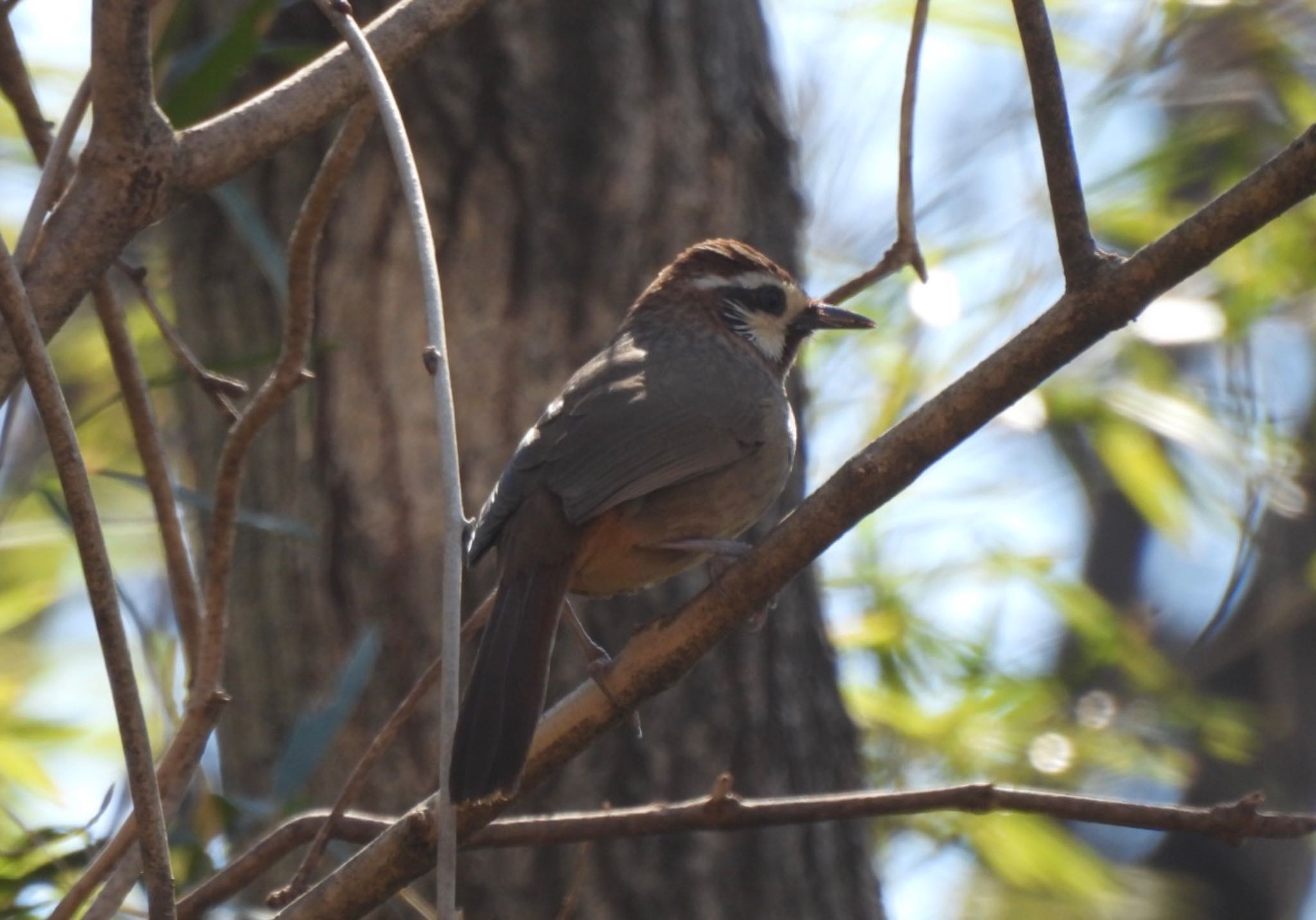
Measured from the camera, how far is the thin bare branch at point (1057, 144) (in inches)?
77.9

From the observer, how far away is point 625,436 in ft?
10.3

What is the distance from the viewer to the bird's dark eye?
394 centimetres

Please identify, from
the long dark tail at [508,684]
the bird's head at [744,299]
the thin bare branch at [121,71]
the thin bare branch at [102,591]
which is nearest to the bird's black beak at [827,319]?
the bird's head at [744,299]

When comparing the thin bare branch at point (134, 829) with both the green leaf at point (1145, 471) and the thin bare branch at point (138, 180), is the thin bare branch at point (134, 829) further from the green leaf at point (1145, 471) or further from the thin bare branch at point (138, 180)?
the green leaf at point (1145, 471)

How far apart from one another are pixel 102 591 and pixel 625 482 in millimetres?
1407

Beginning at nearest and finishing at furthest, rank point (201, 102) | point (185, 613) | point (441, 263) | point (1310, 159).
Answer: point (1310, 159) < point (185, 613) < point (201, 102) < point (441, 263)

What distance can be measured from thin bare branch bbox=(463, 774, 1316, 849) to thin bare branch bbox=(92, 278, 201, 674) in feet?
2.26

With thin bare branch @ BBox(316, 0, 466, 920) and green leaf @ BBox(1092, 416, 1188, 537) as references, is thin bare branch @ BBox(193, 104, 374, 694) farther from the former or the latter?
green leaf @ BBox(1092, 416, 1188, 537)

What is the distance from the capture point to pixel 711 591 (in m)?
2.16

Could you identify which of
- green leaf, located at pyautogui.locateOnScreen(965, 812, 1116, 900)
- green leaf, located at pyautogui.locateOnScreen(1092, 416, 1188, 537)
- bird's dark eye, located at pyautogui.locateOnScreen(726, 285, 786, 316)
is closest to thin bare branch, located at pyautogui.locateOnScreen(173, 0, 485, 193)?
bird's dark eye, located at pyautogui.locateOnScreen(726, 285, 786, 316)

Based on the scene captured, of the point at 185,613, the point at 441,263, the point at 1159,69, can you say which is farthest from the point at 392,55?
the point at 1159,69

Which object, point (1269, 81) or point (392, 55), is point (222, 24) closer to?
point (392, 55)

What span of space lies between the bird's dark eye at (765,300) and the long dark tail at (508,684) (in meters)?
1.26

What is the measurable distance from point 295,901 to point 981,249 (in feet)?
13.0
